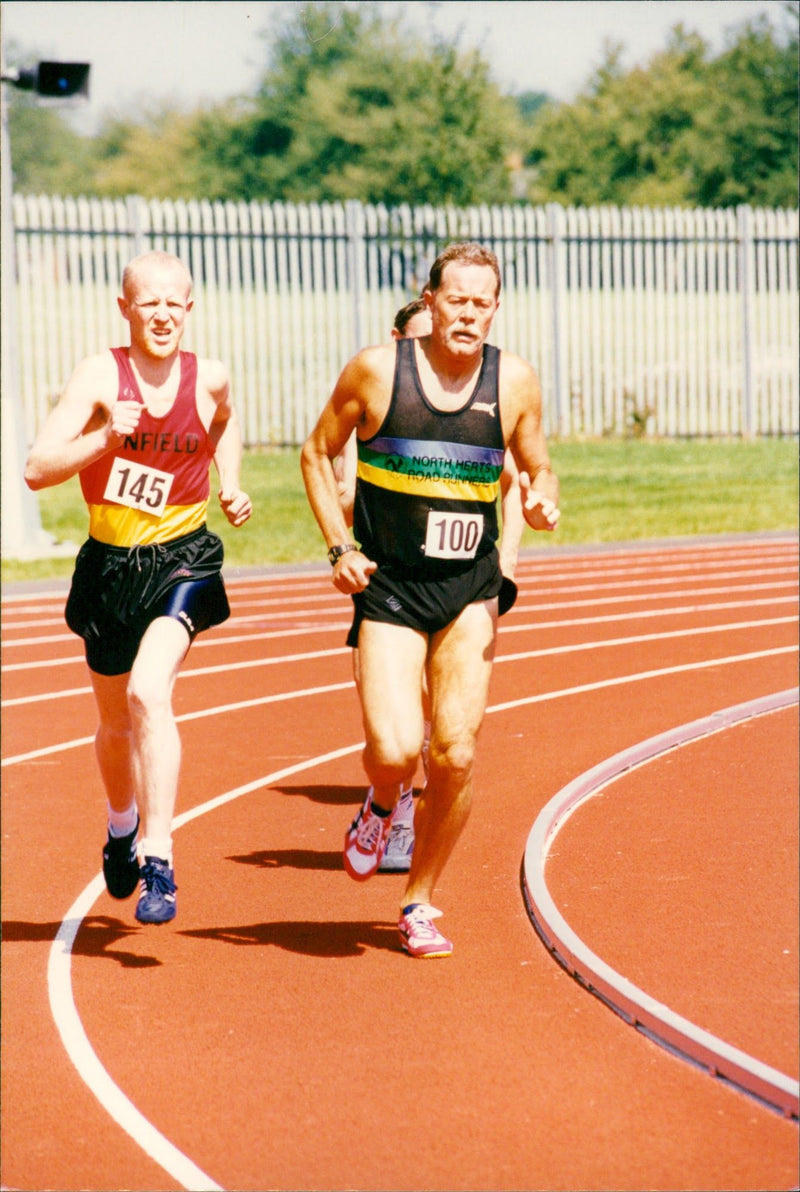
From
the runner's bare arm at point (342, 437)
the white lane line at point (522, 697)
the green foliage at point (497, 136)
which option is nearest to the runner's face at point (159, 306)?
the runner's bare arm at point (342, 437)

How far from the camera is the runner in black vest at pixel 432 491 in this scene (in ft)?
12.6

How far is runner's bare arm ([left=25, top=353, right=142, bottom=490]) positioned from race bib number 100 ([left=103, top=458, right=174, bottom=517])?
90mm

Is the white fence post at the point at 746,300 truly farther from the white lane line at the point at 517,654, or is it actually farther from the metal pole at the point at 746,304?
the white lane line at the point at 517,654

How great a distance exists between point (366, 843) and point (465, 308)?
2.14 meters

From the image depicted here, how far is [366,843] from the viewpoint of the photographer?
5.38m

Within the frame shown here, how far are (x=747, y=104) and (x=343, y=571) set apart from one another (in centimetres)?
4154

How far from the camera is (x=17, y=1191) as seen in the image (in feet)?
18.3

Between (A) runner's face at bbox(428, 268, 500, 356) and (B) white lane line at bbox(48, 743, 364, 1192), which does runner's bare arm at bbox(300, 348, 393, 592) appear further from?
(B) white lane line at bbox(48, 743, 364, 1192)

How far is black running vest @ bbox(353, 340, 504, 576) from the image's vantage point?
3.90 m

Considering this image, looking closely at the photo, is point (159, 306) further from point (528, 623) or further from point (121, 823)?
point (528, 623)

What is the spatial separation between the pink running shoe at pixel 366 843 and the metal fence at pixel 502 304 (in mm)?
18950

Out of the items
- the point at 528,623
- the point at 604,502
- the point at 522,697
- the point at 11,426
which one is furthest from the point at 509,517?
the point at 604,502

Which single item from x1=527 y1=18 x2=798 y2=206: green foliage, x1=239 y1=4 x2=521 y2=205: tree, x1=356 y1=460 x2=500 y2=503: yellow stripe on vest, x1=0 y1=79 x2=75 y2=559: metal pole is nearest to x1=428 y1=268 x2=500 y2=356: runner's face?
x1=356 y1=460 x2=500 y2=503: yellow stripe on vest

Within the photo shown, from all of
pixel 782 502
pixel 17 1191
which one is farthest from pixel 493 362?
pixel 782 502
